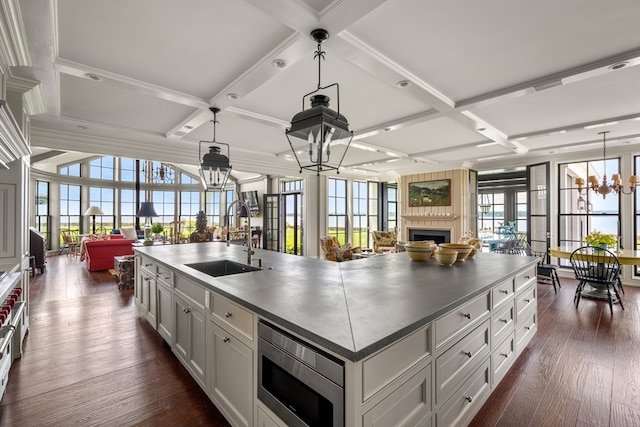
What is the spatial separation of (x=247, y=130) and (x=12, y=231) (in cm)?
290

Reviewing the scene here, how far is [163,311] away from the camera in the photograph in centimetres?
276

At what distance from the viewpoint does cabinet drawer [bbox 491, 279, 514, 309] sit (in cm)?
203

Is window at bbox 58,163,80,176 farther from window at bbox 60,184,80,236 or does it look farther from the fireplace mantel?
the fireplace mantel

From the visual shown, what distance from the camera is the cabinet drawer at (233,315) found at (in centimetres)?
152

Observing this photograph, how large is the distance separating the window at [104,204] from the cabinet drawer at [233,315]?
11.1 meters

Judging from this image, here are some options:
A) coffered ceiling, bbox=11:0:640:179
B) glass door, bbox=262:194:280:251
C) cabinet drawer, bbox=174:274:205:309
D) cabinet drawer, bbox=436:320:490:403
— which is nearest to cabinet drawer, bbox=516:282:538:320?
cabinet drawer, bbox=436:320:490:403

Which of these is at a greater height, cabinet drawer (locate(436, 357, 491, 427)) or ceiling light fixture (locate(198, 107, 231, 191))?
ceiling light fixture (locate(198, 107, 231, 191))

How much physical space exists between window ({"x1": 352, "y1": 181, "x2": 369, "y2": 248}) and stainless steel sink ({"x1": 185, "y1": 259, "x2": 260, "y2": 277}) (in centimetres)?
661

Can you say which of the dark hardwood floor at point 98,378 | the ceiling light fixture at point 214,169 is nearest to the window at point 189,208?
the dark hardwood floor at point 98,378

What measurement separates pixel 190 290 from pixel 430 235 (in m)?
7.01

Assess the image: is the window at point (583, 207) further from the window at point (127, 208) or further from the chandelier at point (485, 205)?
the window at point (127, 208)

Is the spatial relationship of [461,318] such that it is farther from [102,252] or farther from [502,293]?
[102,252]

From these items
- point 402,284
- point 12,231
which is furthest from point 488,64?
point 12,231

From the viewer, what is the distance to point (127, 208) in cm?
1123
